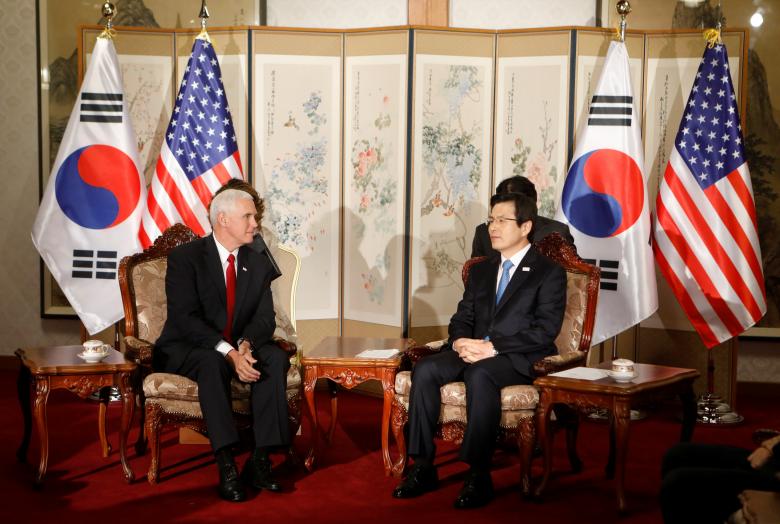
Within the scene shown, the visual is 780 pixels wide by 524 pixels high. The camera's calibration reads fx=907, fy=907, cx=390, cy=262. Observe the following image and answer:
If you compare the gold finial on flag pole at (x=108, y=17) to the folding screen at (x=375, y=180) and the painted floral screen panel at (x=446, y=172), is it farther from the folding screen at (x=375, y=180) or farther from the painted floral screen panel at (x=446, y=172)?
the painted floral screen panel at (x=446, y=172)

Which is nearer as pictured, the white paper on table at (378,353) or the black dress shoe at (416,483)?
the black dress shoe at (416,483)

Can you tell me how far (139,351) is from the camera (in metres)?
4.40

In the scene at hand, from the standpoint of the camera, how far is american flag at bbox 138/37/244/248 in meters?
5.82

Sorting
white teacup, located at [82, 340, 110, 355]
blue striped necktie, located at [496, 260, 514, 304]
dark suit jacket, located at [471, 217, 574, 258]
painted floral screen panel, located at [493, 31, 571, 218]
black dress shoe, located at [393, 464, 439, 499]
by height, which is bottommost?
black dress shoe, located at [393, 464, 439, 499]

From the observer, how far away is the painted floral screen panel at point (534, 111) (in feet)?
19.4

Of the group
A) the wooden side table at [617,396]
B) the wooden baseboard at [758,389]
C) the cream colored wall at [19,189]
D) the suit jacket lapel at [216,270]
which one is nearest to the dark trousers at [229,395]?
the suit jacket lapel at [216,270]

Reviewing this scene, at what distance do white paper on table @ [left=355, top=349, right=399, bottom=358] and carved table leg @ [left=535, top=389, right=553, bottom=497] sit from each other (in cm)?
82

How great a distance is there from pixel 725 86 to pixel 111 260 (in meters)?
4.01

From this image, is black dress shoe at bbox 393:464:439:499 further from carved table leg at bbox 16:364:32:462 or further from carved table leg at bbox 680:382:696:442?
carved table leg at bbox 16:364:32:462

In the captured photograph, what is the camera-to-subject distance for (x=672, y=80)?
5.96 m

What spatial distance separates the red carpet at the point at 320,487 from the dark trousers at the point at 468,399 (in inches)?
9.5

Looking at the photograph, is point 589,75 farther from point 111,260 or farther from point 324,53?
point 111,260

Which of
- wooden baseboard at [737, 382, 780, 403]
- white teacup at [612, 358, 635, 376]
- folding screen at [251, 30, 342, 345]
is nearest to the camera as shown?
white teacup at [612, 358, 635, 376]

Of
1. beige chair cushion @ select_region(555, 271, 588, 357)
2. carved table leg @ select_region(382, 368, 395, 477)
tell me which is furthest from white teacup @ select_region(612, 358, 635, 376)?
carved table leg @ select_region(382, 368, 395, 477)
